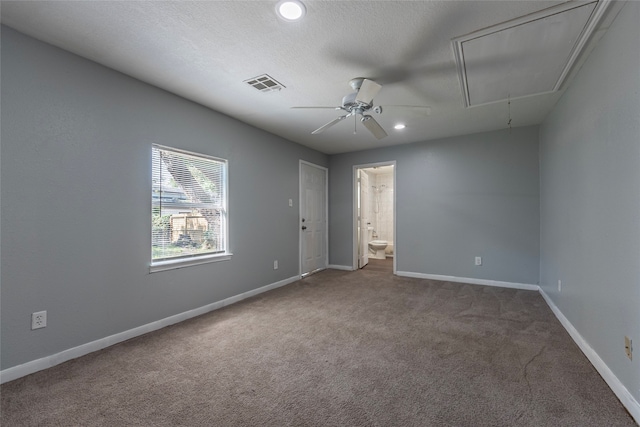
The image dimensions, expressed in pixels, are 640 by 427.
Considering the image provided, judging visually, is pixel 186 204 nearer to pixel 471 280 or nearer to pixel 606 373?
pixel 606 373

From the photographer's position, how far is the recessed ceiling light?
66.8 inches

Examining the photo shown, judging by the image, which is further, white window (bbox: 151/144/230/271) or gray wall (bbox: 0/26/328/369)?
white window (bbox: 151/144/230/271)

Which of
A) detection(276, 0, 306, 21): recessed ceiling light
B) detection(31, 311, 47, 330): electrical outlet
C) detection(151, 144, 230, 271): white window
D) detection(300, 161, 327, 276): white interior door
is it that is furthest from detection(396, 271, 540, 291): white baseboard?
detection(31, 311, 47, 330): electrical outlet

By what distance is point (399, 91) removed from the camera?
9.61 feet

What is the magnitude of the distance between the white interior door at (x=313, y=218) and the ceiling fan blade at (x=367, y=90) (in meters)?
2.63

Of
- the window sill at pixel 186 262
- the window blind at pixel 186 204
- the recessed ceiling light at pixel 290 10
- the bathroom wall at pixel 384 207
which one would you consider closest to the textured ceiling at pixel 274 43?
the recessed ceiling light at pixel 290 10

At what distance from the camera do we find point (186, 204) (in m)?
3.14

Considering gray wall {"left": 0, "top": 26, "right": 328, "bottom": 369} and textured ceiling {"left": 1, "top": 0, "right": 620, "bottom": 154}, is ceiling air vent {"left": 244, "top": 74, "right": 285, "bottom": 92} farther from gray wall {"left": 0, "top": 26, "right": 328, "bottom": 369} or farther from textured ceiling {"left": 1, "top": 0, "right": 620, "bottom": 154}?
gray wall {"left": 0, "top": 26, "right": 328, "bottom": 369}

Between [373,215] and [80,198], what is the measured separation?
6.62 meters

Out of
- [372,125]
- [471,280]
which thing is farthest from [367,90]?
[471,280]

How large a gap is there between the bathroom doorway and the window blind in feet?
9.47

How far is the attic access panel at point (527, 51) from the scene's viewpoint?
175cm

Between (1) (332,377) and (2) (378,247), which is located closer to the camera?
(1) (332,377)

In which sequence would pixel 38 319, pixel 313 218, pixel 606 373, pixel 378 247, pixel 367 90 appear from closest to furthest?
pixel 606 373 → pixel 38 319 → pixel 367 90 → pixel 313 218 → pixel 378 247
